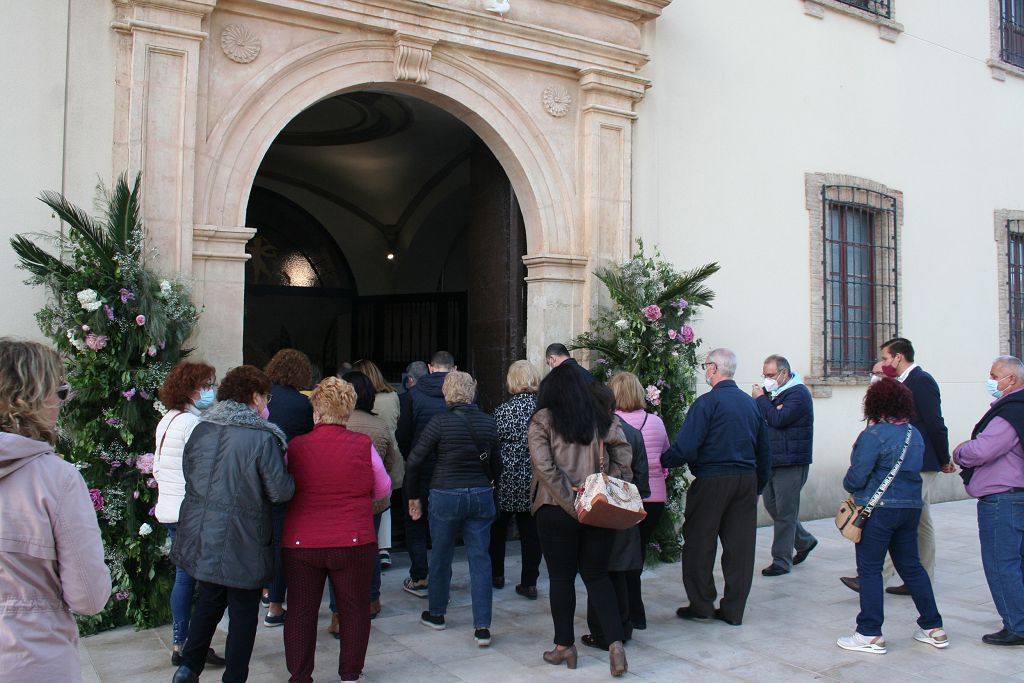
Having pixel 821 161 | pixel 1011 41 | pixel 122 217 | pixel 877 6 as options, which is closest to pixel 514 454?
pixel 122 217

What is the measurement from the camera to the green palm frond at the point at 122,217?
5.18 metres

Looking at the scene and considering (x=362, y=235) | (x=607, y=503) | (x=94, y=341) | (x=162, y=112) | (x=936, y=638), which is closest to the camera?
(x=607, y=503)

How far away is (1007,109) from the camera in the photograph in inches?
455

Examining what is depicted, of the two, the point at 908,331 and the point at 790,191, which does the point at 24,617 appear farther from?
the point at 908,331

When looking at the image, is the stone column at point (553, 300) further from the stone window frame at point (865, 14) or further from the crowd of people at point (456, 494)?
the stone window frame at point (865, 14)

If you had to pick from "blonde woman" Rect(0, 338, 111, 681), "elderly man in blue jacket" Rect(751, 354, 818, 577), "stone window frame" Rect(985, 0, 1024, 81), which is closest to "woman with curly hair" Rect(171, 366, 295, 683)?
"blonde woman" Rect(0, 338, 111, 681)

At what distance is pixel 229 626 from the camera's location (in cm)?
394

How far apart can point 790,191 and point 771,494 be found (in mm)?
3568

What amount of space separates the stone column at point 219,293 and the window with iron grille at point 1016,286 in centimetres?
1005

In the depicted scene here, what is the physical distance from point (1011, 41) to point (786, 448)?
8397mm

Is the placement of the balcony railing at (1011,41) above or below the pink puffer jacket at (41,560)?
above

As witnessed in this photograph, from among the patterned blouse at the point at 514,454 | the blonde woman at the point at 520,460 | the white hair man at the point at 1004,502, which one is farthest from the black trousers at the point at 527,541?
the white hair man at the point at 1004,502

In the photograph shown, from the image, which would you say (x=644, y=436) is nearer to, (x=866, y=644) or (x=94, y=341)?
(x=866, y=644)

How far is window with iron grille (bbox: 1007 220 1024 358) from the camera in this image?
11.6 m
